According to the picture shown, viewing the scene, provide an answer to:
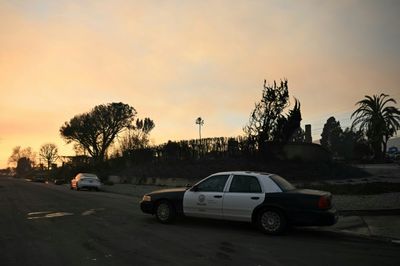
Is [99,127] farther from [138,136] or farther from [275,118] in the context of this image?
[275,118]

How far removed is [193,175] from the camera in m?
34.0

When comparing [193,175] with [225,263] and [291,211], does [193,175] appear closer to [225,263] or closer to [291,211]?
[291,211]

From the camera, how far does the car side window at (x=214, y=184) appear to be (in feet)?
39.9

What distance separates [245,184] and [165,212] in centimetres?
246

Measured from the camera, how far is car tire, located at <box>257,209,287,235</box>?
36.3 feet

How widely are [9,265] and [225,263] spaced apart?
3.63 metres

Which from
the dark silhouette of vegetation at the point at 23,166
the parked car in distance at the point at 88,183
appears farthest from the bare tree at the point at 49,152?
the parked car in distance at the point at 88,183

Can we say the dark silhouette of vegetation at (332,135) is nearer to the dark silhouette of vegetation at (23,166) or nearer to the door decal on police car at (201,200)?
the dark silhouette of vegetation at (23,166)

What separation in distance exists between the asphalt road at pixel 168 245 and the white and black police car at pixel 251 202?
1.24 ft

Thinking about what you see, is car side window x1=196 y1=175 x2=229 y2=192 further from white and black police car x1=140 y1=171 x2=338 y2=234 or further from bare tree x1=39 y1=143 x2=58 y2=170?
bare tree x1=39 y1=143 x2=58 y2=170

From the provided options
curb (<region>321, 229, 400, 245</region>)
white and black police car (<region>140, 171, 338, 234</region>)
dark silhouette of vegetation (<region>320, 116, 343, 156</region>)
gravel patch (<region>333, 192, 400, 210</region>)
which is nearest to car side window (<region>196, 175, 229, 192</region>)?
white and black police car (<region>140, 171, 338, 234</region>)

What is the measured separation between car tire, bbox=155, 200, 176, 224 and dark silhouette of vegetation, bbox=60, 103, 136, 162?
206 feet

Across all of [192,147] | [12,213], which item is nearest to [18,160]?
[192,147]

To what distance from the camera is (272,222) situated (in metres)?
11.2
